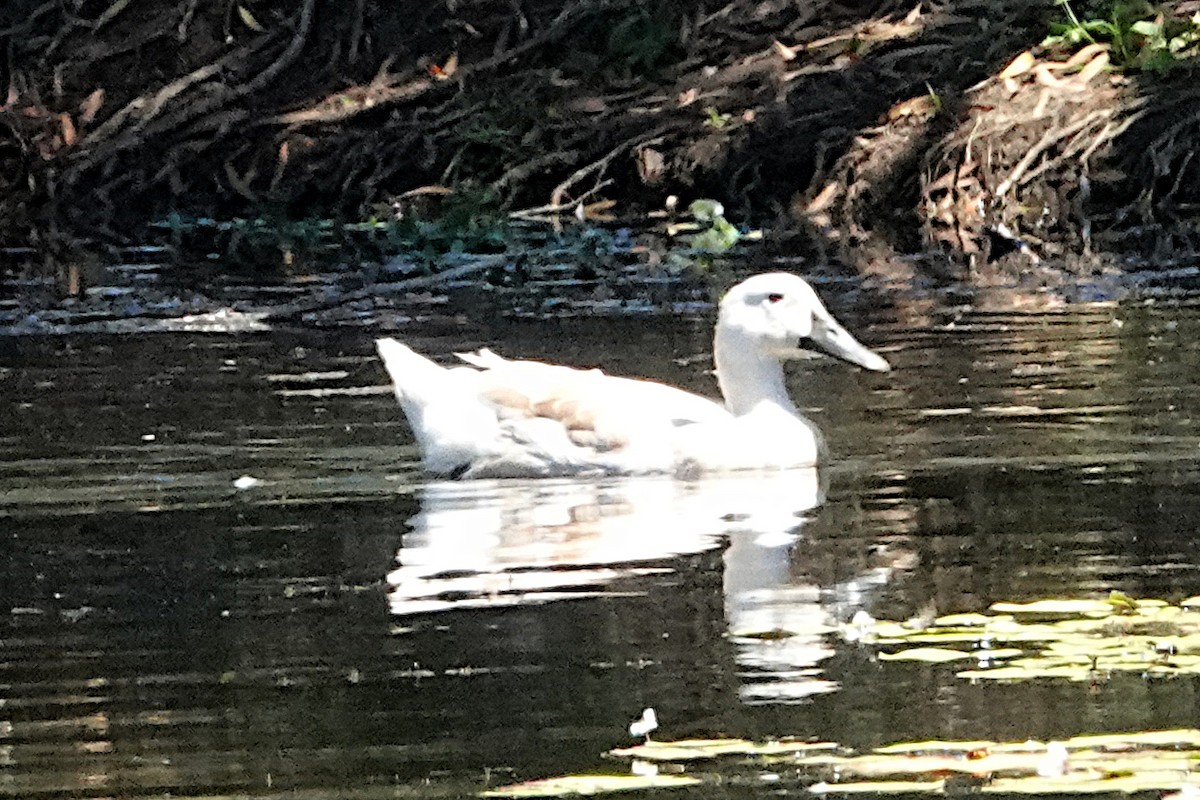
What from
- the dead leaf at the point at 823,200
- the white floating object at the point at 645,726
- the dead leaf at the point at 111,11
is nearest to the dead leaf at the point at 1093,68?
the dead leaf at the point at 823,200

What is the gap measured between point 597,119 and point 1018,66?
3.36 metres

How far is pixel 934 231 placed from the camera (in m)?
19.5

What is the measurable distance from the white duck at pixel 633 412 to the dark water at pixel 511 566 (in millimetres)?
177

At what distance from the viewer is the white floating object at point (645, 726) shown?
6188 mm

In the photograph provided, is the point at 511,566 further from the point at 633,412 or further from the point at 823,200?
the point at 823,200

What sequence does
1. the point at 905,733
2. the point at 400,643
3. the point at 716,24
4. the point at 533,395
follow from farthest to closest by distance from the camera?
1. the point at 716,24
2. the point at 533,395
3. the point at 400,643
4. the point at 905,733

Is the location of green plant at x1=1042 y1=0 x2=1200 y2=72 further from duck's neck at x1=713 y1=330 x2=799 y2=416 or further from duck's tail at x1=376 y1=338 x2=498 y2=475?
duck's tail at x1=376 y1=338 x2=498 y2=475

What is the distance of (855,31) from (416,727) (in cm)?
1730

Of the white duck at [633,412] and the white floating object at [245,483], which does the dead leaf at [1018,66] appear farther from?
the white floating object at [245,483]

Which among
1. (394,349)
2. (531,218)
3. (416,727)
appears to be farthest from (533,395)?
(531,218)

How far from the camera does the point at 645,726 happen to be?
620cm

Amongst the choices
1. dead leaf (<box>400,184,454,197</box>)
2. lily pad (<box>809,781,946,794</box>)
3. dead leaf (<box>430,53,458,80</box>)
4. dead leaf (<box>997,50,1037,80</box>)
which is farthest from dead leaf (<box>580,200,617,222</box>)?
lily pad (<box>809,781,946,794</box>)

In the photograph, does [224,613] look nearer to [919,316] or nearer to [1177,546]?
[1177,546]

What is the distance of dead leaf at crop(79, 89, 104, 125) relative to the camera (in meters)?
24.7
